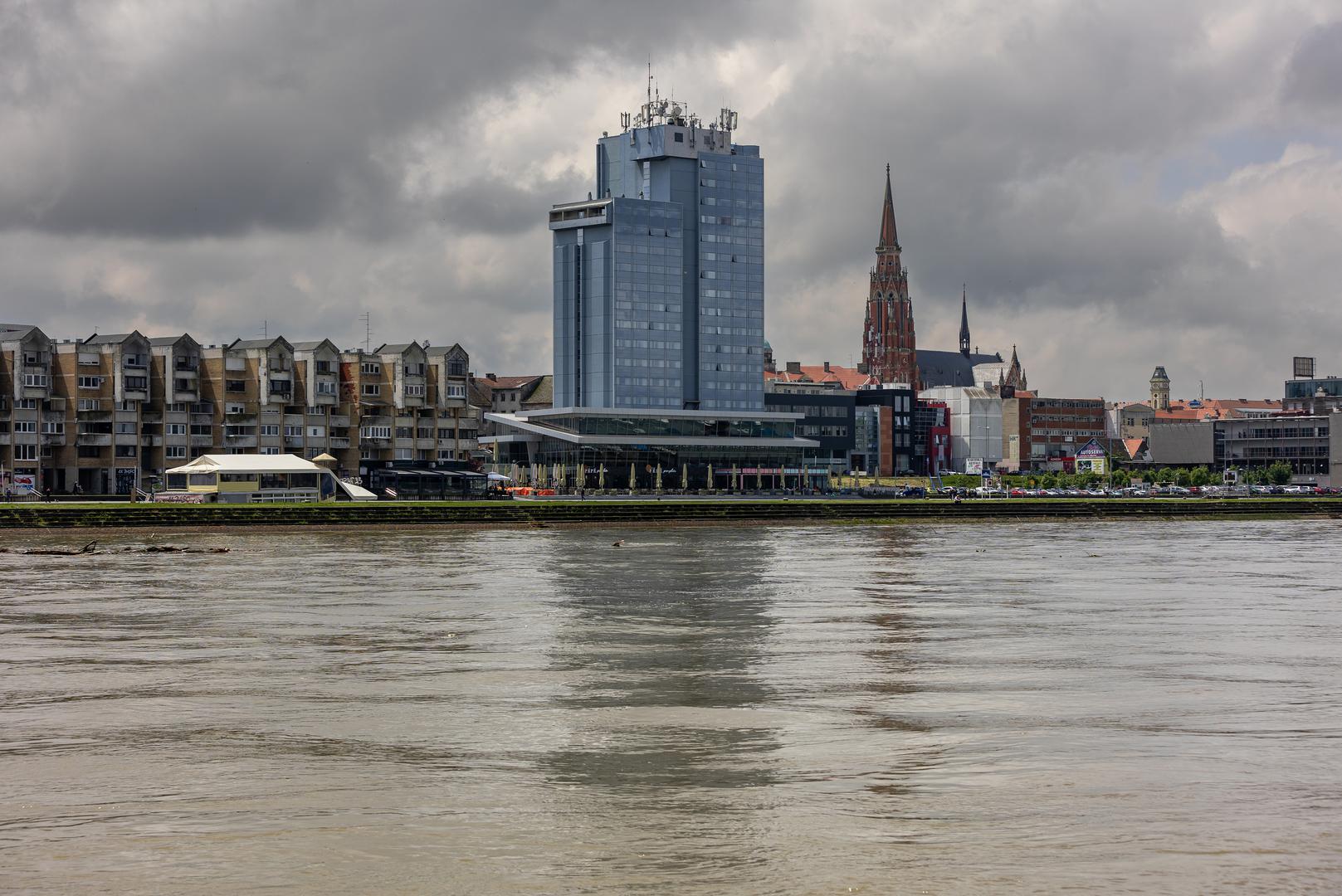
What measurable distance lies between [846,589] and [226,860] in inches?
1608

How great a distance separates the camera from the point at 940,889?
1675cm

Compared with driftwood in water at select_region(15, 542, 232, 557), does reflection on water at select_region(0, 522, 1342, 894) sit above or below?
below

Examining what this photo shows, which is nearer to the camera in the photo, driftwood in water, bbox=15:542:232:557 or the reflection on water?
the reflection on water

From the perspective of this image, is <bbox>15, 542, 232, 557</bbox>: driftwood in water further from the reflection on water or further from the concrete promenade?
the reflection on water

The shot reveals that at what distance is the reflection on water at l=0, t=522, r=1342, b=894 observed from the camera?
17.8 m

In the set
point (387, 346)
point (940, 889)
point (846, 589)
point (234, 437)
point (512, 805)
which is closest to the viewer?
point (940, 889)

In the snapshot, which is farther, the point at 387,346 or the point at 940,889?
the point at 387,346

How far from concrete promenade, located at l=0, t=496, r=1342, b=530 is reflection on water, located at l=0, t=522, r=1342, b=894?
184ft

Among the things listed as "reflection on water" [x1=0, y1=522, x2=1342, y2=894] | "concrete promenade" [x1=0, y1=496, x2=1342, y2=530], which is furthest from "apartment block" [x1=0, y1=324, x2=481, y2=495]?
"reflection on water" [x1=0, y1=522, x2=1342, y2=894]

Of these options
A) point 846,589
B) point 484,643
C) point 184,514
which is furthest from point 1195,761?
point 184,514

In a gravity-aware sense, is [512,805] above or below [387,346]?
below

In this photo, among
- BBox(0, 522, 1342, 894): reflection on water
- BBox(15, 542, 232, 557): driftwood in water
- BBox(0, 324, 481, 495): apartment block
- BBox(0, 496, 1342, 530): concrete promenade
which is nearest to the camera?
BBox(0, 522, 1342, 894): reflection on water

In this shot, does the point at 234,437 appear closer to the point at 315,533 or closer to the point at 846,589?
the point at 315,533

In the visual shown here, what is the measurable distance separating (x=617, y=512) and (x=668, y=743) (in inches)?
4011
